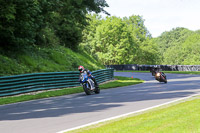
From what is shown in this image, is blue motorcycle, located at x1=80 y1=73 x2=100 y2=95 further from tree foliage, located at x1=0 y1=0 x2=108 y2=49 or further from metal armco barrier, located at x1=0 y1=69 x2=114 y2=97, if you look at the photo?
tree foliage, located at x1=0 y1=0 x2=108 y2=49

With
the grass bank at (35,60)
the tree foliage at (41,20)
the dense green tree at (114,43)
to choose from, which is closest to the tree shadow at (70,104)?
the grass bank at (35,60)

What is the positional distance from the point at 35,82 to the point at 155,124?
39.7 ft

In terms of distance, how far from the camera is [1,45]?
21.1 metres

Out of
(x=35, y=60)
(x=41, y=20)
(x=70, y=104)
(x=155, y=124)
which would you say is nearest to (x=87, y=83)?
(x=70, y=104)

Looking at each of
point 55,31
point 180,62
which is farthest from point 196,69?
point 180,62

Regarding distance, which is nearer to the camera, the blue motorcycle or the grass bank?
the blue motorcycle

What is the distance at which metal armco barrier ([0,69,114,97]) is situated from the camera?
1542 cm

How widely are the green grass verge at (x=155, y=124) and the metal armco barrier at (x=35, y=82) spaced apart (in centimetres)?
989

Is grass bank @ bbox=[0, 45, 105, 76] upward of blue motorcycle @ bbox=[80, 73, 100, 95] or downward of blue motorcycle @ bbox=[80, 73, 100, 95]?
upward

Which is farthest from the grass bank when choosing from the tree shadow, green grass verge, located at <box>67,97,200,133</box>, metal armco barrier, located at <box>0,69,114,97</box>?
green grass verge, located at <box>67,97,200,133</box>

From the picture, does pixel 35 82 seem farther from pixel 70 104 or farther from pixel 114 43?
pixel 114 43

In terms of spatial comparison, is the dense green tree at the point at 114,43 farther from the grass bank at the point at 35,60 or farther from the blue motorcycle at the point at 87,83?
the blue motorcycle at the point at 87,83

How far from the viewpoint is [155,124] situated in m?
6.29

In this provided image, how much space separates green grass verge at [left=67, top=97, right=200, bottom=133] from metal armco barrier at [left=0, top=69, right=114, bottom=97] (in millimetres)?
9894
